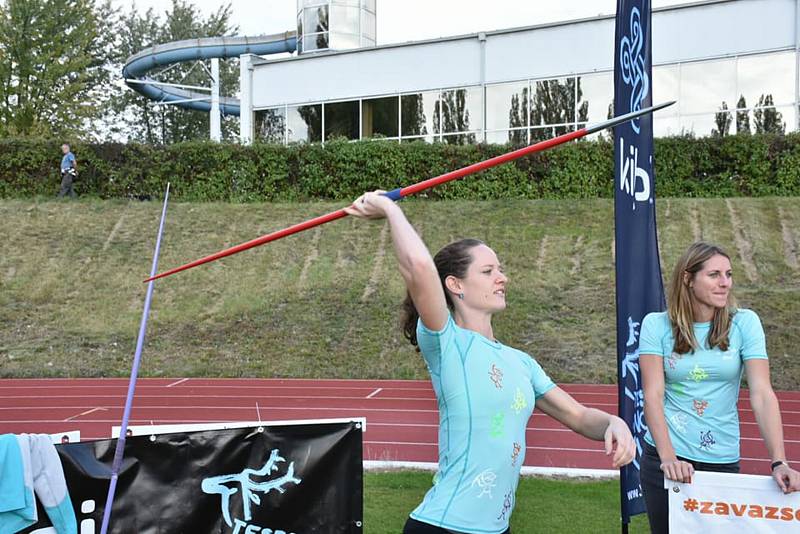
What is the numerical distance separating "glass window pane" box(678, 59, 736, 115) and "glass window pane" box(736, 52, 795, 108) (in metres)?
0.22

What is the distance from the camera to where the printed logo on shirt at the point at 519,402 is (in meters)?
2.50

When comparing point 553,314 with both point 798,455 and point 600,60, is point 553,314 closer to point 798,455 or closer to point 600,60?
point 798,455

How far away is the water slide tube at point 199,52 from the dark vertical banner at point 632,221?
2723cm

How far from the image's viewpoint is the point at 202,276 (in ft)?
60.0

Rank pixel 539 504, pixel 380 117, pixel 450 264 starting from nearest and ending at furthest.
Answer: pixel 450 264 < pixel 539 504 < pixel 380 117

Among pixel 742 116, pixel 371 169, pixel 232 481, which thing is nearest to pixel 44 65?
pixel 371 169

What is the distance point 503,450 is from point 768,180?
18.1 metres

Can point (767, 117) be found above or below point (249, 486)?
above

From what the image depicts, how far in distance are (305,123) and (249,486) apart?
70.4 feet

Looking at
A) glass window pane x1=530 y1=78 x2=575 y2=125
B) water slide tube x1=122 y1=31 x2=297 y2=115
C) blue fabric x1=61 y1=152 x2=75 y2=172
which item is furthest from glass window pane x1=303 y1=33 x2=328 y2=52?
blue fabric x1=61 y1=152 x2=75 y2=172

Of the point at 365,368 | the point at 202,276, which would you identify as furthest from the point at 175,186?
the point at 365,368

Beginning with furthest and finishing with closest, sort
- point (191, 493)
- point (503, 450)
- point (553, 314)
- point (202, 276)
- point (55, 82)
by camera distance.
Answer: point (55, 82) < point (202, 276) < point (553, 314) < point (191, 493) < point (503, 450)

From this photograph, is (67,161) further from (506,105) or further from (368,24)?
(506,105)

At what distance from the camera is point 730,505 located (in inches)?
132
